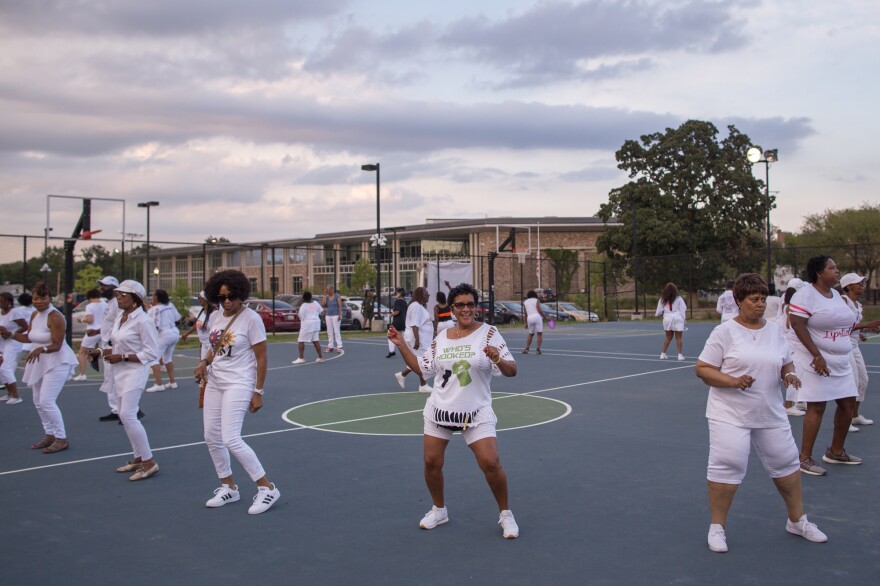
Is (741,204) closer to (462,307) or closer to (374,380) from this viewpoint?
(374,380)

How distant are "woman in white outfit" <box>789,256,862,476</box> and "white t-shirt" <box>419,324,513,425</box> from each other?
11.0 feet

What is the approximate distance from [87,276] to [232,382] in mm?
32104

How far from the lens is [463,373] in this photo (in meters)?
5.50

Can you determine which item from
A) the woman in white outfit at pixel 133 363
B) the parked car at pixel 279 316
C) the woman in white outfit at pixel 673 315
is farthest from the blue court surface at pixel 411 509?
the parked car at pixel 279 316

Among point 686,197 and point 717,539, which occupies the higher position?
point 686,197

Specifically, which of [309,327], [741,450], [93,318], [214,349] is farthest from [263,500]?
[309,327]

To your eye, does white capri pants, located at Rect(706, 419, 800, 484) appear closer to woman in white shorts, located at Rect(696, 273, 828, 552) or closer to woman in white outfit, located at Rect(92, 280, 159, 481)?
woman in white shorts, located at Rect(696, 273, 828, 552)

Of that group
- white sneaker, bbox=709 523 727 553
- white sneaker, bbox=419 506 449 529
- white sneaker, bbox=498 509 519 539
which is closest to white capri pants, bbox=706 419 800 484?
white sneaker, bbox=709 523 727 553

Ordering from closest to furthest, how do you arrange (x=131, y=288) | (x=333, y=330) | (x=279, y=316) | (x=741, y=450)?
1. (x=741, y=450)
2. (x=131, y=288)
3. (x=333, y=330)
4. (x=279, y=316)

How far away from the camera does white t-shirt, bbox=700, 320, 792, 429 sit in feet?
16.7

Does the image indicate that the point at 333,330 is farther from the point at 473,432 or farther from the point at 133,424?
the point at 473,432

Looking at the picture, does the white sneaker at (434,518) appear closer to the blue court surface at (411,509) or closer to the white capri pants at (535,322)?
the blue court surface at (411,509)

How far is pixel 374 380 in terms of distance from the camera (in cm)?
1562

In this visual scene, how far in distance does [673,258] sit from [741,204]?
10533 mm
